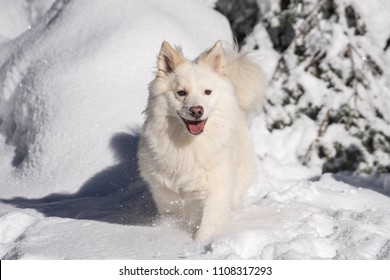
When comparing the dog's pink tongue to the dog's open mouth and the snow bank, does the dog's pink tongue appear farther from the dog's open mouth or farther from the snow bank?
the snow bank

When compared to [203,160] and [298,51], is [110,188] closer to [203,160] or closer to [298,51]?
[203,160]

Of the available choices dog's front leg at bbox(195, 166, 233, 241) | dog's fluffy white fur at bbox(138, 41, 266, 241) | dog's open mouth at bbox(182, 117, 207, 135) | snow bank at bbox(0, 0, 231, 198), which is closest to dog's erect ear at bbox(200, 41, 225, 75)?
dog's fluffy white fur at bbox(138, 41, 266, 241)

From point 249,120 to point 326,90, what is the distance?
3.16 ft

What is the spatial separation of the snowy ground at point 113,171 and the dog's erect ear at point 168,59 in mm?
1138

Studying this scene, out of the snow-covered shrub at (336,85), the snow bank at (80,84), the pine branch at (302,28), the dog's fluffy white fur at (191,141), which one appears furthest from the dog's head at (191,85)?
the pine branch at (302,28)

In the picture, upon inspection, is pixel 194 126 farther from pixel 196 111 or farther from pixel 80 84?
pixel 80 84

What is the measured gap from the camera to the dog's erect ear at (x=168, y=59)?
3912 millimetres

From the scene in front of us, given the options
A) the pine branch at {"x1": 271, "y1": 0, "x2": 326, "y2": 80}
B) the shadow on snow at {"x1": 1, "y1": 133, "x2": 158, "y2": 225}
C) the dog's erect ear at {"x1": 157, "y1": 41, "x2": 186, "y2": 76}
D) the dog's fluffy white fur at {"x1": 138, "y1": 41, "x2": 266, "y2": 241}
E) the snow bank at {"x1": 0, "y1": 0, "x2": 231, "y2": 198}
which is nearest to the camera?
the dog's fluffy white fur at {"x1": 138, "y1": 41, "x2": 266, "y2": 241}

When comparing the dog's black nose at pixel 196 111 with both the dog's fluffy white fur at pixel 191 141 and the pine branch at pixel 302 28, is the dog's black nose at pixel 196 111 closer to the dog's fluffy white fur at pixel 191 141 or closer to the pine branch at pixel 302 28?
the dog's fluffy white fur at pixel 191 141

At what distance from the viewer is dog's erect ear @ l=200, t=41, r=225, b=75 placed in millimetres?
3934

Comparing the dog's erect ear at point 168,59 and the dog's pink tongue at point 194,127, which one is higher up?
the dog's erect ear at point 168,59

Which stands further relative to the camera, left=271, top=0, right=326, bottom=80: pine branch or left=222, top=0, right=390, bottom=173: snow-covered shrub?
left=271, top=0, right=326, bottom=80: pine branch

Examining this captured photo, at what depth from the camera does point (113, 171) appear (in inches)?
218

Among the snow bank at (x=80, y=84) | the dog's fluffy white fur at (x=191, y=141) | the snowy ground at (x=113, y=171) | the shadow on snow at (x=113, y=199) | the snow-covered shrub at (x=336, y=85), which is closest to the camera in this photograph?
the snowy ground at (x=113, y=171)
